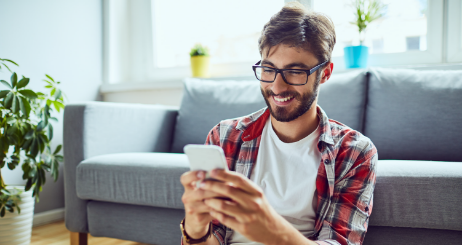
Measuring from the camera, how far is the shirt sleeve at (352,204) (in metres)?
0.85

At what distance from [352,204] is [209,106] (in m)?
1.10

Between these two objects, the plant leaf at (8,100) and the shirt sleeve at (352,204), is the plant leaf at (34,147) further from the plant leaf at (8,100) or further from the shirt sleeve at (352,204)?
the shirt sleeve at (352,204)

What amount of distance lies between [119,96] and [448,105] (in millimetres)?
2079

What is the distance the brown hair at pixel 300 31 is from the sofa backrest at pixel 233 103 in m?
0.61

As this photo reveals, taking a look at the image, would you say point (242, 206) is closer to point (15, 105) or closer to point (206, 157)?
point (206, 157)

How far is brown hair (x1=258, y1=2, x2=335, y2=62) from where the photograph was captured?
0.94 m

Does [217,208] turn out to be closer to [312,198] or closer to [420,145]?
[312,198]

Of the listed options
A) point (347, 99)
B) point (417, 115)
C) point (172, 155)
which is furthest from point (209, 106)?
point (417, 115)

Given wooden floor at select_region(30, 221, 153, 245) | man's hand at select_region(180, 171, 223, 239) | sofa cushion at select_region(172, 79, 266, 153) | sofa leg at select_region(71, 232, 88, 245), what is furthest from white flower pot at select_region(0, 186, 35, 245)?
man's hand at select_region(180, 171, 223, 239)

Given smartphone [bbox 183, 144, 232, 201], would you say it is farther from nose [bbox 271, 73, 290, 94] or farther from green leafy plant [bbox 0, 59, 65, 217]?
green leafy plant [bbox 0, 59, 65, 217]

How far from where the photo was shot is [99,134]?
5.30 feet

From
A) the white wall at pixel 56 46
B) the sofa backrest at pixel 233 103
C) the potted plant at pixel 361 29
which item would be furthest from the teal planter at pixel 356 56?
the white wall at pixel 56 46

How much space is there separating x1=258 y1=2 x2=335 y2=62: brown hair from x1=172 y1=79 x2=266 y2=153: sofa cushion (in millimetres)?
738

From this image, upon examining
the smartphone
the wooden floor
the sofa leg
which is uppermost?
the smartphone
